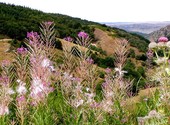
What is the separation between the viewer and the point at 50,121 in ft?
22.0

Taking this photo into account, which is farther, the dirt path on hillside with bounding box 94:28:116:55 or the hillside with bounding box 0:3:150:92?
the dirt path on hillside with bounding box 94:28:116:55

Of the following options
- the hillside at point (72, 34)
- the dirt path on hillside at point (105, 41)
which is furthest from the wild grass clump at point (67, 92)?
the dirt path on hillside at point (105, 41)

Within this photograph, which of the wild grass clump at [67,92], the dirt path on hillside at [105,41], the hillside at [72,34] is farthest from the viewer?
the dirt path on hillside at [105,41]

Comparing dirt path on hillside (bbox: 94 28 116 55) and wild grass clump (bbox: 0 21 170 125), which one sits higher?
wild grass clump (bbox: 0 21 170 125)

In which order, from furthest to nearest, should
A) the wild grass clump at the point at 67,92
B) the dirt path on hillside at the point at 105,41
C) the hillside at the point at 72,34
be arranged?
the dirt path on hillside at the point at 105,41 < the hillside at the point at 72,34 < the wild grass clump at the point at 67,92

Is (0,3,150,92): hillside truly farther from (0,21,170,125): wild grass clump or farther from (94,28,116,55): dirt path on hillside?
(0,21,170,125): wild grass clump

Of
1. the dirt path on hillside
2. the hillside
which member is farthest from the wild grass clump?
the dirt path on hillside

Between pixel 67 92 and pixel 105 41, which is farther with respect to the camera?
pixel 105 41

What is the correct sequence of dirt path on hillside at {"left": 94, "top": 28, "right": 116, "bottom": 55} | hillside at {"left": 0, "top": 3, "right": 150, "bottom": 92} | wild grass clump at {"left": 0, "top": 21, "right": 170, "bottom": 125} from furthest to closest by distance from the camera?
dirt path on hillside at {"left": 94, "top": 28, "right": 116, "bottom": 55}
hillside at {"left": 0, "top": 3, "right": 150, "bottom": 92}
wild grass clump at {"left": 0, "top": 21, "right": 170, "bottom": 125}

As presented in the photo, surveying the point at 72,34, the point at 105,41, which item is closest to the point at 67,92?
the point at 72,34

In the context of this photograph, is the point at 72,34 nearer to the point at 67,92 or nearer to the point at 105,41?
the point at 105,41

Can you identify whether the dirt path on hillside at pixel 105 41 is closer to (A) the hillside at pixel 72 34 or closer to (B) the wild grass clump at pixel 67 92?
(A) the hillside at pixel 72 34

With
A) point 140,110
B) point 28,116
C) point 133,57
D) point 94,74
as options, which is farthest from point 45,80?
point 133,57

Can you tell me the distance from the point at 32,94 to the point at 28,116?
516 mm
